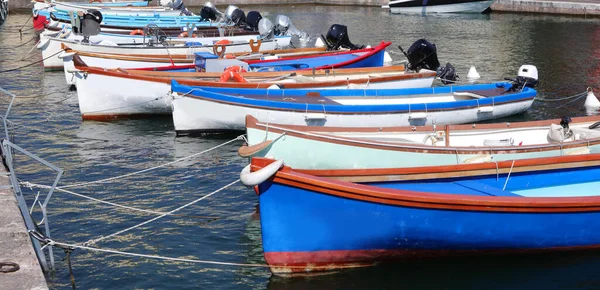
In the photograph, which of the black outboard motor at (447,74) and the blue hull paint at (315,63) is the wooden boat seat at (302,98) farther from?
the black outboard motor at (447,74)

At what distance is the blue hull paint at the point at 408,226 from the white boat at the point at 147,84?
9204mm

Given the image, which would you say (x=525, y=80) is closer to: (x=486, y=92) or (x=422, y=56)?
(x=486, y=92)

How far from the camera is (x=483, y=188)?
38.2ft

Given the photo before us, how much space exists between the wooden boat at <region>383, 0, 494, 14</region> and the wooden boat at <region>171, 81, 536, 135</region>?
27636mm

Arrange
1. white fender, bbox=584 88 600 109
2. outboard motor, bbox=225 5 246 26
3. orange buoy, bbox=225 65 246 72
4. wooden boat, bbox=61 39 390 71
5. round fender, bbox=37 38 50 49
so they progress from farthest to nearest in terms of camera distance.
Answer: outboard motor, bbox=225 5 246 26 < round fender, bbox=37 38 50 49 < wooden boat, bbox=61 39 390 71 < white fender, bbox=584 88 600 109 < orange buoy, bbox=225 65 246 72

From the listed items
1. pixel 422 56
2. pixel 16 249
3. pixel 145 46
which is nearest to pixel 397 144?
pixel 16 249

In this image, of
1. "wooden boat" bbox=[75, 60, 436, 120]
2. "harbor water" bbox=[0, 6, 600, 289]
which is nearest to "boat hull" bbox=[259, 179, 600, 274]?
"harbor water" bbox=[0, 6, 600, 289]

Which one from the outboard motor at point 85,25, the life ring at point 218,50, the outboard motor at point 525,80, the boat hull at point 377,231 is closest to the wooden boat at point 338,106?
the outboard motor at point 525,80

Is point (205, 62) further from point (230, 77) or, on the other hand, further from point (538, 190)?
point (538, 190)

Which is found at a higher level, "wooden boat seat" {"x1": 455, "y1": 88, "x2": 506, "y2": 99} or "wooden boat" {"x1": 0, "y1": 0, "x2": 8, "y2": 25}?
"wooden boat seat" {"x1": 455, "y1": 88, "x2": 506, "y2": 99}

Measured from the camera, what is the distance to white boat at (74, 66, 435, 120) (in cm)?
2027

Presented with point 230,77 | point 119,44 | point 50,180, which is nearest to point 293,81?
point 230,77

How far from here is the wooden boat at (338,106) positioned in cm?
1791

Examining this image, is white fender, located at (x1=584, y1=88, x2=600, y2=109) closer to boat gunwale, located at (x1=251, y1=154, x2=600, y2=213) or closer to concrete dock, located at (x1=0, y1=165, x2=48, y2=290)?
boat gunwale, located at (x1=251, y1=154, x2=600, y2=213)
